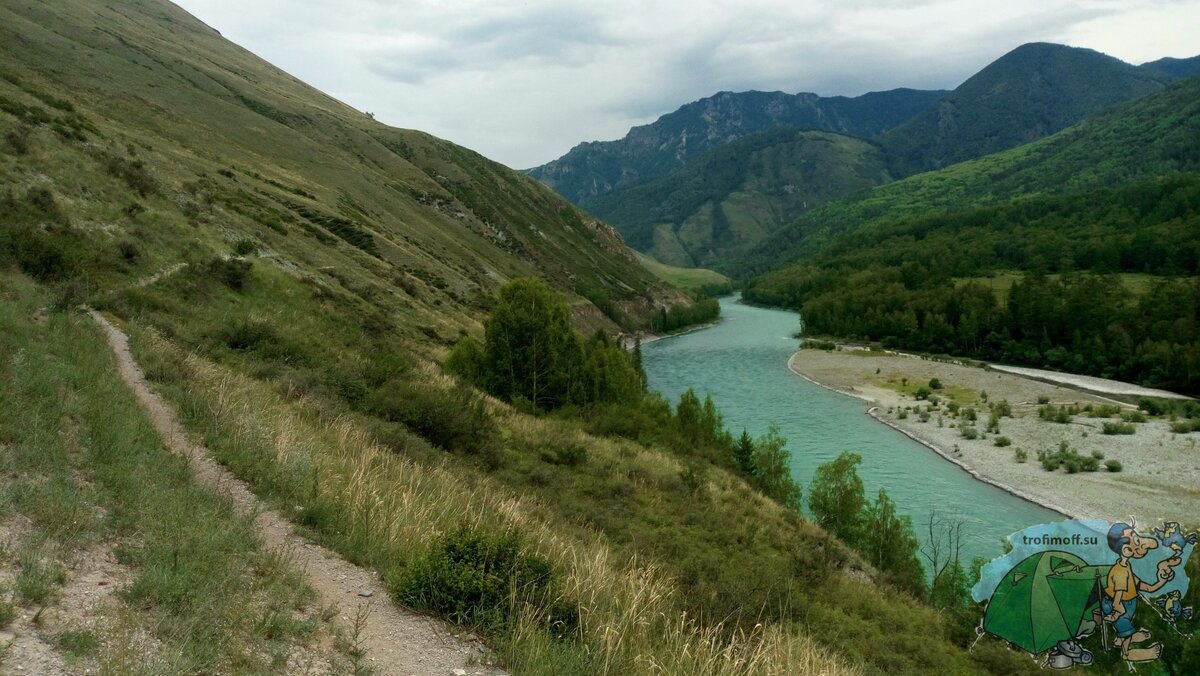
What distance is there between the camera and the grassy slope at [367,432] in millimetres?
8781

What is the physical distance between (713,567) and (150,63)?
392 feet

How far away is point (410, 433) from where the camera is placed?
17609 millimetres

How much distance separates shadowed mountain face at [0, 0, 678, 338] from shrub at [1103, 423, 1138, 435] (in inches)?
2440

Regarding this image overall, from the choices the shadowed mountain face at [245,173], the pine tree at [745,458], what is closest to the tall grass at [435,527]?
the shadowed mountain face at [245,173]

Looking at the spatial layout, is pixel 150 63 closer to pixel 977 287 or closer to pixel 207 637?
pixel 207 637

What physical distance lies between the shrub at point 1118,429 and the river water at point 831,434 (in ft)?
58.9

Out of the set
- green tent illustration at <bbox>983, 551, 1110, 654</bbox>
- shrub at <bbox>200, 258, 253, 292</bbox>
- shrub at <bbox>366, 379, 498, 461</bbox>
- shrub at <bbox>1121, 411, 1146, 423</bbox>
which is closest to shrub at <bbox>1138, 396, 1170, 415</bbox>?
shrub at <bbox>1121, 411, 1146, 423</bbox>

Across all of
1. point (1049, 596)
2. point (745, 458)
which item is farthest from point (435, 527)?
point (745, 458)

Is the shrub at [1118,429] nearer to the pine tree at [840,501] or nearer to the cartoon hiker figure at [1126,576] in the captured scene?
the pine tree at [840,501]

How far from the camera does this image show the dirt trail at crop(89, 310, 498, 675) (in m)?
6.18

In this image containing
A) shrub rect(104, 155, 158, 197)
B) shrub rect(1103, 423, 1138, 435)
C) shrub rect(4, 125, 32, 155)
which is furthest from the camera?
shrub rect(1103, 423, 1138, 435)

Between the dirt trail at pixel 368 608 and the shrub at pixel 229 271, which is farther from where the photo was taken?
the shrub at pixel 229 271

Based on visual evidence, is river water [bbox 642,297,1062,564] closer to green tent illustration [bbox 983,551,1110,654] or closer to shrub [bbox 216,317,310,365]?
green tent illustration [bbox 983,551,1110,654]

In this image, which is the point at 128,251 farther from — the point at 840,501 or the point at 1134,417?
the point at 1134,417
